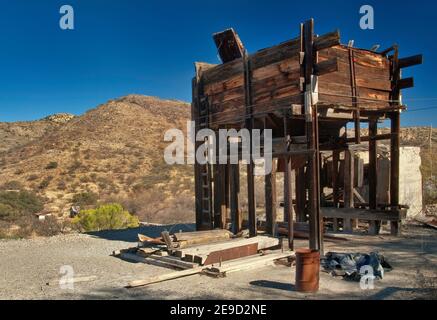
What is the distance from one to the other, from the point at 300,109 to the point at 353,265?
3.88 m

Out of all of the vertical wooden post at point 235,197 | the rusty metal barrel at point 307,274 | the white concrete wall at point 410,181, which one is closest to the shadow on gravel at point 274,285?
the rusty metal barrel at point 307,274

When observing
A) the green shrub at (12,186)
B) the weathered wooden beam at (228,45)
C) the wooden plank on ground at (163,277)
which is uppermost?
the weathered wooden beam at (228,45)

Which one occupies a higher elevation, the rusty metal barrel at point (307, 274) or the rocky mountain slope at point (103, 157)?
the rocky mountain slope at point (103, 157)

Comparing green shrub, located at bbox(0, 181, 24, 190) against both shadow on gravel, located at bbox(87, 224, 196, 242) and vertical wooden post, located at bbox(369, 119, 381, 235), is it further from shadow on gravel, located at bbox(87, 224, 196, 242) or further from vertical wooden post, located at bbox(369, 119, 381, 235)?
vertical wooden post, located at bbox(369, 119, 381, 235)

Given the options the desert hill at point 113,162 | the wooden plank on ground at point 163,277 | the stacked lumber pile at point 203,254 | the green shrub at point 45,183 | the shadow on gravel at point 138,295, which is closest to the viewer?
the shadow on gravel at point 138,295

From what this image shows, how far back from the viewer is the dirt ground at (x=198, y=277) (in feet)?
25.2

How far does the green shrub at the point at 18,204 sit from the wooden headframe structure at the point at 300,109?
47.7 feet

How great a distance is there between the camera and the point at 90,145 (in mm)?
42719

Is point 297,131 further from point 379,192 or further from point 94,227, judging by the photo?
point 94,227

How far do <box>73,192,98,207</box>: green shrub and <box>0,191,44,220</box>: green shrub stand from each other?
2.19 meters

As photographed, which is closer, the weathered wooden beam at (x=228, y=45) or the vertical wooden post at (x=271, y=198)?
the vertical wooden post at (x=271, y=198)

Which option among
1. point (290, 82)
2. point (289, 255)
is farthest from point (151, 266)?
point (290, 82)

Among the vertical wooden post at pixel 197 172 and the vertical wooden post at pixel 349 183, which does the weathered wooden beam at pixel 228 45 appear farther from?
the vertical wooden post at pixel 349 183
